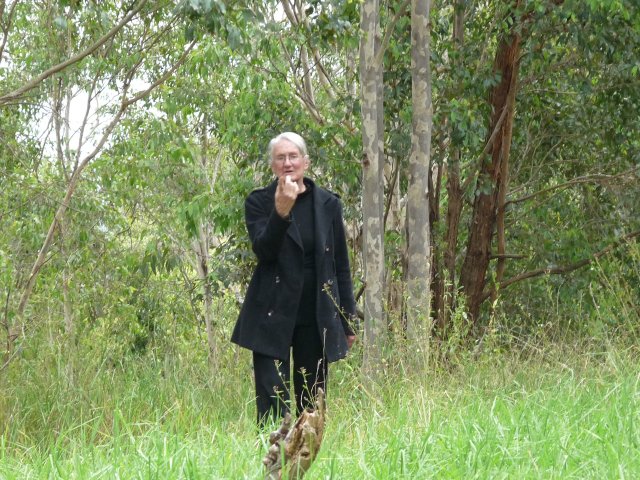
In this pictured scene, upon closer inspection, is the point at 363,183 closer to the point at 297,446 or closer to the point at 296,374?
the point at 296,374

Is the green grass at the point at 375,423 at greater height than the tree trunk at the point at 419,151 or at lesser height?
lesser

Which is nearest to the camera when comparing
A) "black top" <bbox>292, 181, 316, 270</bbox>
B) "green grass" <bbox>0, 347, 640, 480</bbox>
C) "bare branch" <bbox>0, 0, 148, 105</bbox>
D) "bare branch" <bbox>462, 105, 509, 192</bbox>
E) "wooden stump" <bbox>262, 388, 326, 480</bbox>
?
"wooden stump" <bbox>262, 388, 326, 480</bbox>

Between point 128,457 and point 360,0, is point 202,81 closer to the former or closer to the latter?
point 360,0

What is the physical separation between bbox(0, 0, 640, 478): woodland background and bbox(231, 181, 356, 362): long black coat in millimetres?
527

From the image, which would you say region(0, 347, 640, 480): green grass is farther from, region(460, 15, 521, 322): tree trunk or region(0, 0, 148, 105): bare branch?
region(460, 15, 521, 322): tree trunk

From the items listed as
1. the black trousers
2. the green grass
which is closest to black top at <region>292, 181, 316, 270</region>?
the black trousers

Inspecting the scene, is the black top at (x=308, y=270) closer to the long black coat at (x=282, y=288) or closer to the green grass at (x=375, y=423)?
the long black coat at (x=282, y=288)

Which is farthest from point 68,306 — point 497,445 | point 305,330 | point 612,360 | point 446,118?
point 497,445

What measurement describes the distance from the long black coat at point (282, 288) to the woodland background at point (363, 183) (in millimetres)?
527

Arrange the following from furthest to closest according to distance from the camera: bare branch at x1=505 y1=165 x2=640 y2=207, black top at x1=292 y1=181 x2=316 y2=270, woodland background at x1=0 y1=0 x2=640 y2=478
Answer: bare branch at x1=505 y1=165 x2=640 y2=207
woodland background at x1=0 y1=0 x2=640 y2=478
black top at x1=292 y1=181 x2=316 y2=270

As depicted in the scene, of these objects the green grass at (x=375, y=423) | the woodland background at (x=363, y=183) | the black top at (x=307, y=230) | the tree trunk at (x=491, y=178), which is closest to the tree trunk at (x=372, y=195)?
the woodland background at (x=363, y=183)

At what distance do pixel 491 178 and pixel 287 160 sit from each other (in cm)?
610

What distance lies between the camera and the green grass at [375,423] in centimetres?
390

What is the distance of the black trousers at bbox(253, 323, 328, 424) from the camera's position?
5.55 meters
